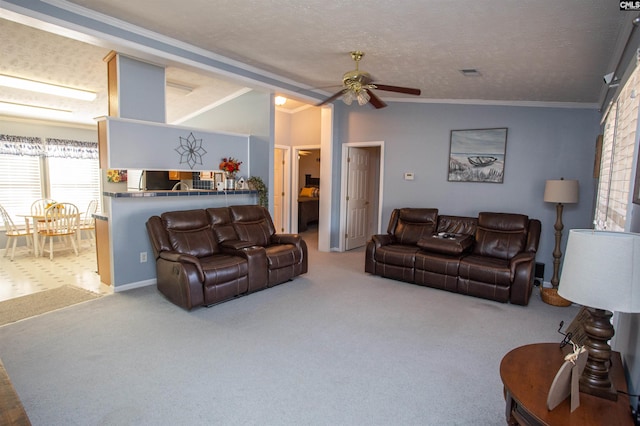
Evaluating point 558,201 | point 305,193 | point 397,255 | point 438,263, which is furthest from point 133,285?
point 305,193

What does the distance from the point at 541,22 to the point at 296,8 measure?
1.89 meters

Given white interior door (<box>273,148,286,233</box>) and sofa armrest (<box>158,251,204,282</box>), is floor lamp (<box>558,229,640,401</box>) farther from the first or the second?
white interior door (<box>273,148,286,233</box>)

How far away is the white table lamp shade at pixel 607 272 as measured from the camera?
1.15 m

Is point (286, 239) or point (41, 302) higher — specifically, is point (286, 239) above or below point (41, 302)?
above

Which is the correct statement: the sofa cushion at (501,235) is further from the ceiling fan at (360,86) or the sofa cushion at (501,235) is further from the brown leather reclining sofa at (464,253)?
the ceiling fan at (360,86)

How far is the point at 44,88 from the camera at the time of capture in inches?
189

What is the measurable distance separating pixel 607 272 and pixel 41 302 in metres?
4.89

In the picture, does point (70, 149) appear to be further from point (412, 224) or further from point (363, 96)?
point (412, 224)

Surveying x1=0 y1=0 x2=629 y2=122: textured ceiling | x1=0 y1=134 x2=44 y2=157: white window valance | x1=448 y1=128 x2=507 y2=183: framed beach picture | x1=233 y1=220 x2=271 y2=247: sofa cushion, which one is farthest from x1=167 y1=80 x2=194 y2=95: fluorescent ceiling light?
x1=448 y1=128 x2=507 y2=183: framed beach picture

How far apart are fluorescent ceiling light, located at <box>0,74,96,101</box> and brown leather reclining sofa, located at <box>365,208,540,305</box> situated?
4.95m

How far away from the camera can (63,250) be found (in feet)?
21.1

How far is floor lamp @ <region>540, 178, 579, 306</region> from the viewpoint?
159 inches

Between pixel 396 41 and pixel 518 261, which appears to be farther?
pixel 518 261

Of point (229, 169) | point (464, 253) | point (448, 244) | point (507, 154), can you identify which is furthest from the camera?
point (229, 169)
